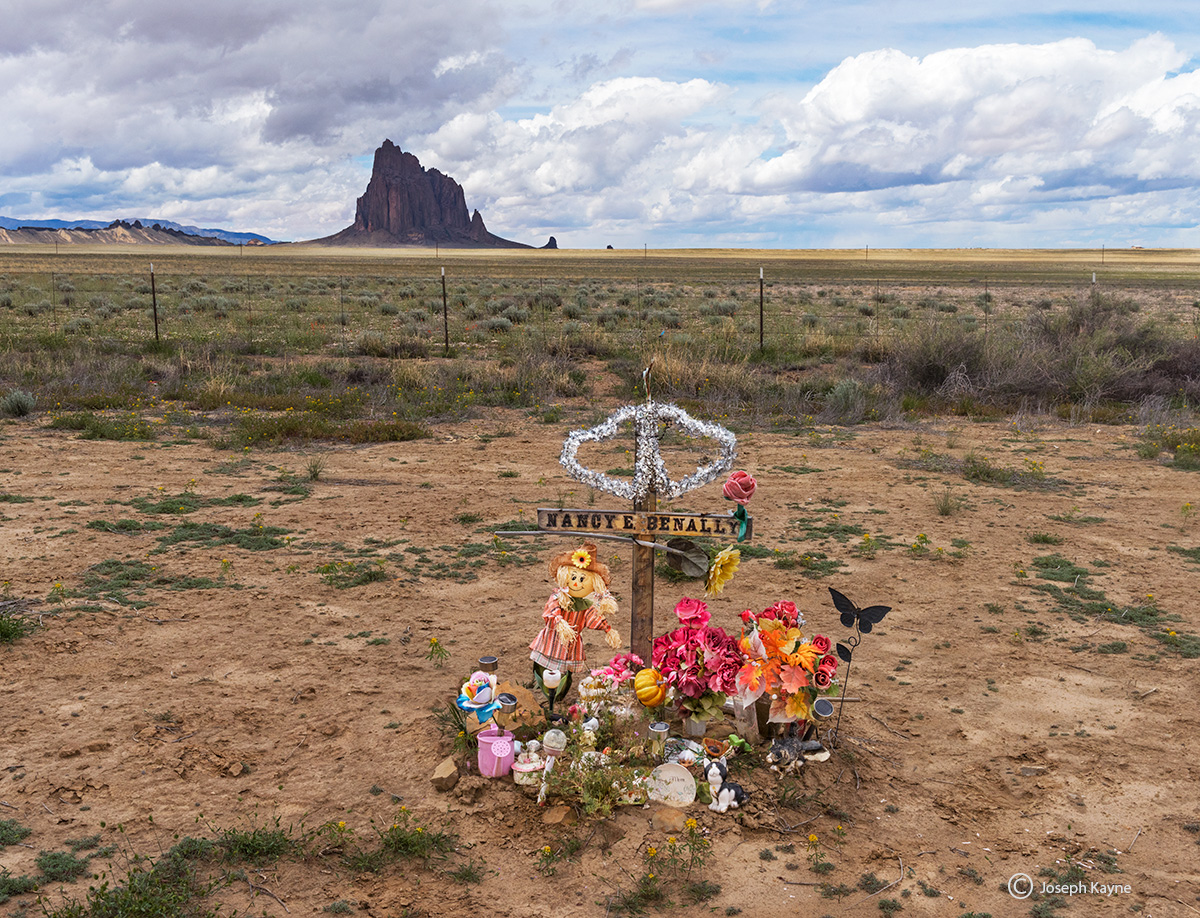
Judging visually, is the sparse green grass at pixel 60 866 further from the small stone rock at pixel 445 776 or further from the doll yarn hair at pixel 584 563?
the doll yarn hair at pixel 584 563

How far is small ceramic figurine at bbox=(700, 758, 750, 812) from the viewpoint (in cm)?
383

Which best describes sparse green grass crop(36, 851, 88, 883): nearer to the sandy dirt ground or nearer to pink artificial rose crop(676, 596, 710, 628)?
the sandy dirt ground

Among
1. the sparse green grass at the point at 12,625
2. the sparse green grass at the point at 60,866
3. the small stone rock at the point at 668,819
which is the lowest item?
the small stone rock at the point at 668,819

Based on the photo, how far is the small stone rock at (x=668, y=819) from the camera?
373 centimetres

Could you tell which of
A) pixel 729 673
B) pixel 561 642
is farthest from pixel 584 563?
pixel 729 673

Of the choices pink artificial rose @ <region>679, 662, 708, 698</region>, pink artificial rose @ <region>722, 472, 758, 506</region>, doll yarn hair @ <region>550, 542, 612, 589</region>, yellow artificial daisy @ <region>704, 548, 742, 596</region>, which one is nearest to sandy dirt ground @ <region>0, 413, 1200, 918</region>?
pink artificial rose @ <region>679, 662, 708, 698</region>

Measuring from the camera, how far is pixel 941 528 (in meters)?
8.00

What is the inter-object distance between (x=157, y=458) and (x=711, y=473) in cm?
837

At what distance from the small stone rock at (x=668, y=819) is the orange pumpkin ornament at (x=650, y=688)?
0.52m

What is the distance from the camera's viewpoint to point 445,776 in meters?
4.00

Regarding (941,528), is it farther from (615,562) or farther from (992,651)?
(615,562)

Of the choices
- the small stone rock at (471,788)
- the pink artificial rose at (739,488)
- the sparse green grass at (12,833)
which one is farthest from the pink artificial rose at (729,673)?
the sparse green grass at (12,833)

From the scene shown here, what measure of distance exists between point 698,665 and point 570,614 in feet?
2.23

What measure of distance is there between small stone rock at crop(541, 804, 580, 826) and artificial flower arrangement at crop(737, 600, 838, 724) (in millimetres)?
988
